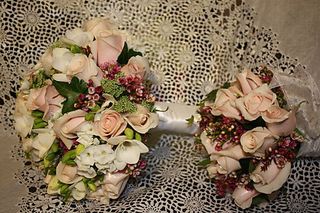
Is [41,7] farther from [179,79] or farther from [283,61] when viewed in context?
[283,61]

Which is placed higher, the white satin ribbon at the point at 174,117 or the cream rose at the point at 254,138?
the cream rose at the point at 254,138

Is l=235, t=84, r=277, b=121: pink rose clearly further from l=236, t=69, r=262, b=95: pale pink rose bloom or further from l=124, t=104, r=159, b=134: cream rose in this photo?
l=124, t=104, r=159, b=134: cream rose

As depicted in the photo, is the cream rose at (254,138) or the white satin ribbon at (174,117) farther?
the white satin ribbon at (174,117)

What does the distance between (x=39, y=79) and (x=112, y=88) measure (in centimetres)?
17

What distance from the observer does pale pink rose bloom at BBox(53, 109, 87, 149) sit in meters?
1.07

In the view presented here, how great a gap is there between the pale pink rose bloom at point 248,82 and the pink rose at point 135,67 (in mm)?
196

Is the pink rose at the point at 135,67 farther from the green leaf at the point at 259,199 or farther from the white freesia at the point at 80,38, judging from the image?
the green leaf at the point at 259,199

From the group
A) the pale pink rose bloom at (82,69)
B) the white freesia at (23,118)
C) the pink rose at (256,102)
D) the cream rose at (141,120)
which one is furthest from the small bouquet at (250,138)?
the white freesia at (23,118)

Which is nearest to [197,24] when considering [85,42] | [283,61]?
[283,61]

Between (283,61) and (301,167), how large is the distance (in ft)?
0.83

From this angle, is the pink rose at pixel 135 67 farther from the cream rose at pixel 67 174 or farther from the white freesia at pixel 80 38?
the cream rose at pixel 67 174

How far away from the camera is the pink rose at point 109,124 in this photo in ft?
3.48

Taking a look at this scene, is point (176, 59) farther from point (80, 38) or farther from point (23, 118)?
point (23, 118)

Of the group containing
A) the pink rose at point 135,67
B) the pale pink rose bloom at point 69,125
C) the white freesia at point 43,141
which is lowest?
the white freesia at point 43,141
